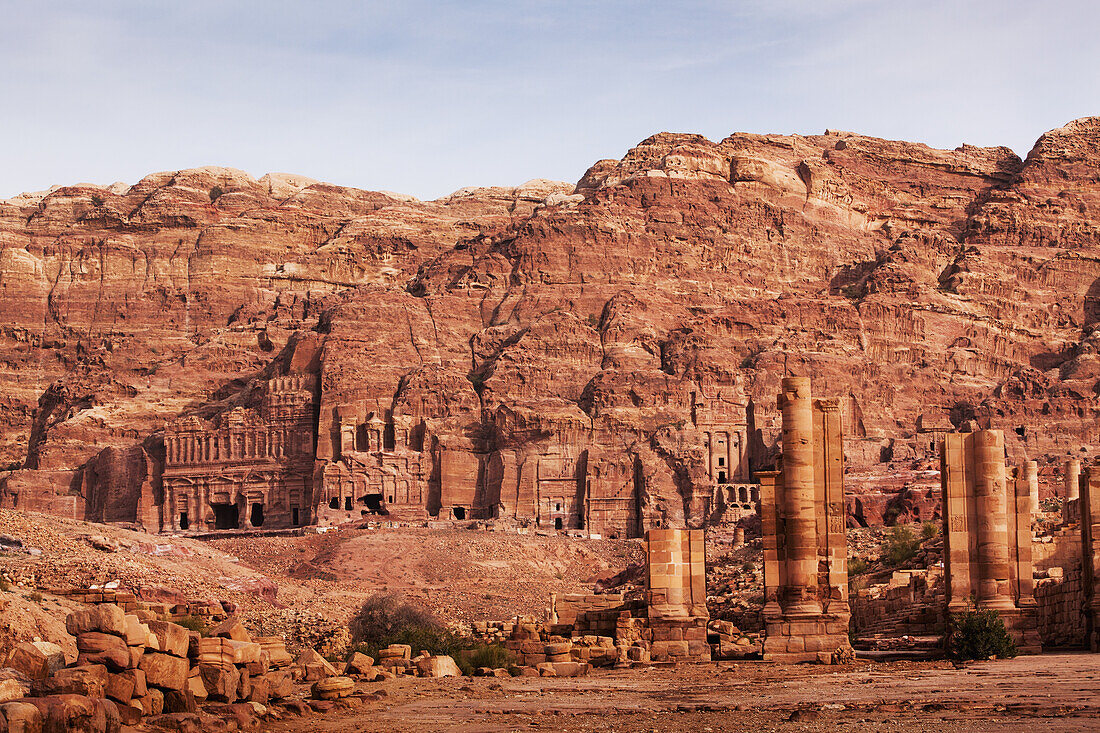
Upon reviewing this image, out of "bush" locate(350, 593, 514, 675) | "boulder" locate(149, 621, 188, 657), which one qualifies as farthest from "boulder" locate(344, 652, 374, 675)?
"boulder" locate(149, 621, 188, 657)

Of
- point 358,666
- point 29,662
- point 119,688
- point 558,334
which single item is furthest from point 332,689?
point 558,334

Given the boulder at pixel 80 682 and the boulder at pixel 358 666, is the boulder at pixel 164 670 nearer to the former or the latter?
the boulder at pixel 80 682

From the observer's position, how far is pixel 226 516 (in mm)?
121188

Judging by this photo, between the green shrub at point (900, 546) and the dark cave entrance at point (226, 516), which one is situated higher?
the dark cave entrance at point (226, 516)

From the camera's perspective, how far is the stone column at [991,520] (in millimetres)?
36812

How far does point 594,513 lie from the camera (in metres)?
110

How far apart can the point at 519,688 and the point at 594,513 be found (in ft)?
257

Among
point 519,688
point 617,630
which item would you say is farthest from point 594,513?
point 519,688

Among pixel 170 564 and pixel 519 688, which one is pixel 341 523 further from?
pixel 519 688

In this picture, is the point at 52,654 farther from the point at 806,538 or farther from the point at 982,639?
the point at 982,639

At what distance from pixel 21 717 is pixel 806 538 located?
18202mm

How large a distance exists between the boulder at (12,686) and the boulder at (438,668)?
44.1ft

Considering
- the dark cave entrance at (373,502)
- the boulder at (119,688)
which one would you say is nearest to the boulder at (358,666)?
the boulder at (119,688)

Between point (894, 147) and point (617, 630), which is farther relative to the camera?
point (894, 147)
